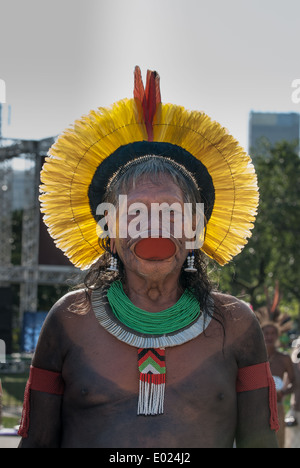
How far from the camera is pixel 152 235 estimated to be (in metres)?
2.48

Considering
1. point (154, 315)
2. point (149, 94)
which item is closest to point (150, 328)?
point (154, 315)

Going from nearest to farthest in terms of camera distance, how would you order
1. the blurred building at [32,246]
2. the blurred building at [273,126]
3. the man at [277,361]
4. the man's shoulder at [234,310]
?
the man's shoulder at [234,310], the man at [277,361], the blurred building at [32,246], the blurred building at [273,126]

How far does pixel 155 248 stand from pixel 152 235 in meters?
0.05

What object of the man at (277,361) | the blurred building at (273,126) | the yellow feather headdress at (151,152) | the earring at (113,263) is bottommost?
the man at (277,361)

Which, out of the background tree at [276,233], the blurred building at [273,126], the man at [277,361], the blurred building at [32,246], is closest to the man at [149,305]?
the man at [277,361]

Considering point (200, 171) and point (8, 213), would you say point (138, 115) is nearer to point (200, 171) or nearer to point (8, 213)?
point (200, 171)

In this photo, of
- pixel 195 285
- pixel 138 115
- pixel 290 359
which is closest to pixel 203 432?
pixel 195 285

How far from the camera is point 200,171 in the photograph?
289 cm

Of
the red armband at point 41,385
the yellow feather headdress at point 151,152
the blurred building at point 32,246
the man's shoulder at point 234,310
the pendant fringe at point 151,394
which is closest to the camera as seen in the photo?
the pendant fringe at point 151,394

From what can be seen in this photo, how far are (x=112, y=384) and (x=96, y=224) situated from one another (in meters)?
0.78

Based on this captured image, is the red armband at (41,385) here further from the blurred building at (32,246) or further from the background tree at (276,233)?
the background tree at (276,233)

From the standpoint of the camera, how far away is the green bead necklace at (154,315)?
A: 2600 mm

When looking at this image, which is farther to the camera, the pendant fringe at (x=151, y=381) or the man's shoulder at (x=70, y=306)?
the man's shoulder at (x=70, y=306)

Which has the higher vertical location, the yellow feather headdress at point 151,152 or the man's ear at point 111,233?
the yellow feather headdress at point 151,152
